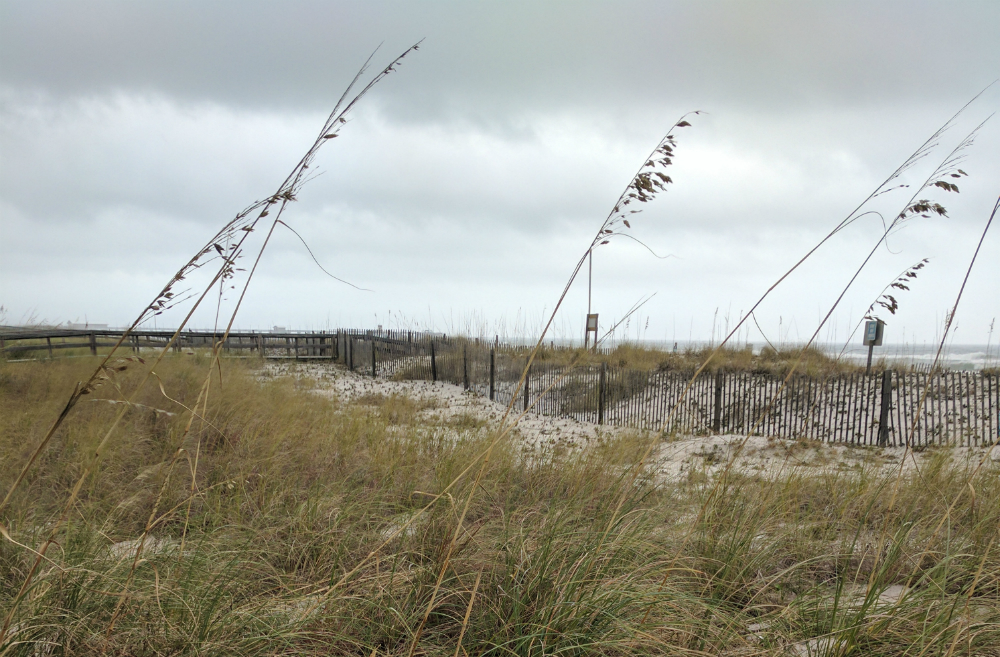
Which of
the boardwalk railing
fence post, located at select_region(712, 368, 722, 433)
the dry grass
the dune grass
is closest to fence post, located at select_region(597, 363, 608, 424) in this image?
the boardwalk railing

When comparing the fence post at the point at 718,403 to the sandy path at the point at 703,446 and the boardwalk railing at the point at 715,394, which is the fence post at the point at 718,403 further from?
the sandy path at the point at 703,446

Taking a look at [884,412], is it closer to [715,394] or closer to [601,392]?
[715,394]

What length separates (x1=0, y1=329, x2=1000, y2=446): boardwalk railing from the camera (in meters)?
8.71

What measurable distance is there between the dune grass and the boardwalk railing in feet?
8.03

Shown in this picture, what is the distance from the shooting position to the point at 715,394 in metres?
9.52

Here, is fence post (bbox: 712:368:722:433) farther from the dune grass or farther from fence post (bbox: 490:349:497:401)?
the dune grass

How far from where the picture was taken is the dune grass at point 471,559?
1691 mm

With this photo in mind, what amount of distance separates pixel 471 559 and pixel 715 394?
27.4 feet

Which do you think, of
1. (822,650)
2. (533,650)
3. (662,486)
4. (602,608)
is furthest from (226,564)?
(662,486)

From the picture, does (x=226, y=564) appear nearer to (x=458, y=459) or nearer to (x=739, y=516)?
(x=458, y=459)

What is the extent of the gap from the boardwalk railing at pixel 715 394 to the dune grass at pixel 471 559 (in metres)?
2.45

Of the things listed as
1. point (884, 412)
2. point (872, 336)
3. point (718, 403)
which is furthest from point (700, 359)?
point (884, 412)

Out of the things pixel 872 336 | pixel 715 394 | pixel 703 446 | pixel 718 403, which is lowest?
pixel 703 446

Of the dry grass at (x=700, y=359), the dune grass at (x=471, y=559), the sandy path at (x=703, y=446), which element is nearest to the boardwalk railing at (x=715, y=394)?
the sandy path at (x=703, y=446)
